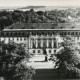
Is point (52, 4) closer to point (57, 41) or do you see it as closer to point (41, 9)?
point (41, 9)

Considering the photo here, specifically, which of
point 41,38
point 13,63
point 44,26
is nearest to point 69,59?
point 41,38

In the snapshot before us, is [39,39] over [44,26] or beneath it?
beneath

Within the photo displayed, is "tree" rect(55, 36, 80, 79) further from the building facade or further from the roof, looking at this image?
the roof

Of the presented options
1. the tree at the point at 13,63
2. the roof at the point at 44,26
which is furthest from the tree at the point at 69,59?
the tree at the point at 13,63

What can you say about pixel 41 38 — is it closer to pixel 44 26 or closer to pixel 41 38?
pixel 41 38

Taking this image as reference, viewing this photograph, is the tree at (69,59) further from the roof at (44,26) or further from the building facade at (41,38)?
the roof at (44,26)

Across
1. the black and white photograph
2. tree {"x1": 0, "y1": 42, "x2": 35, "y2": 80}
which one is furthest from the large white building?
tree {"x1": 0, "y1": 42, "x2": 35, "y2": 80}

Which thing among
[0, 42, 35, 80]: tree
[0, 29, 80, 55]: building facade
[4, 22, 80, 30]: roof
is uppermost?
[4, 22, 80, 30]: roof

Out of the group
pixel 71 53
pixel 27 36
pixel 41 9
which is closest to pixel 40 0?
pixel 41 9
